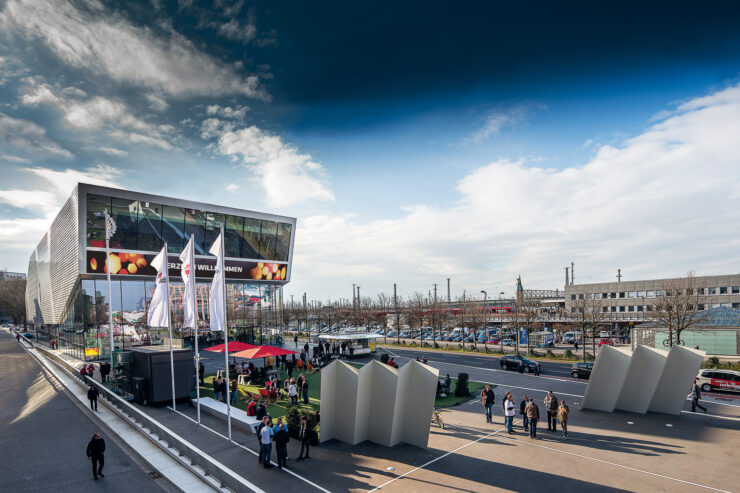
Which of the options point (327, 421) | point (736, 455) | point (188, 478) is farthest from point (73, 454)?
point (736, 455)

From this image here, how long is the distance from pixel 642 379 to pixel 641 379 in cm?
4

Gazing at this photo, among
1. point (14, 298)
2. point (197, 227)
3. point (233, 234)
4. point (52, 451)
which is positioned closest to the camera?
point (52, 451)

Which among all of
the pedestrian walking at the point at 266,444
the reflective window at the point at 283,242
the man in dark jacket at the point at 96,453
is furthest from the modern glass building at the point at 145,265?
the pedestrian walking at the point at 266,444

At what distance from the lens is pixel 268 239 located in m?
47.2

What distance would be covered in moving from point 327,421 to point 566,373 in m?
22.4

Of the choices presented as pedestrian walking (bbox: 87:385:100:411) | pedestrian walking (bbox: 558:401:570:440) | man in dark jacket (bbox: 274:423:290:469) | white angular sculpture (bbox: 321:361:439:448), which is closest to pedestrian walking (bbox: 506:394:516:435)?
pedestrian walking (bbox: 558:401:570:440)

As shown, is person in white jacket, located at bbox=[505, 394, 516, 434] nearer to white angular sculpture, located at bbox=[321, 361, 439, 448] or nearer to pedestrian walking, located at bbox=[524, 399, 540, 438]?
pedestrian walking, located at bbox=[524, 399, 540, 438]

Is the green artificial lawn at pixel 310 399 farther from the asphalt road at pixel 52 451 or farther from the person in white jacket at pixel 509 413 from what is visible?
the asphalt road at pixel 52 451

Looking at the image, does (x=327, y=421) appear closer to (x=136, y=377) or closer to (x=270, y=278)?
(x=136, y=377)

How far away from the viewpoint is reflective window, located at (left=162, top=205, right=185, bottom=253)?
128 ft

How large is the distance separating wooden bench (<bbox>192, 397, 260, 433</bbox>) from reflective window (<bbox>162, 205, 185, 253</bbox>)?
77.0 feet

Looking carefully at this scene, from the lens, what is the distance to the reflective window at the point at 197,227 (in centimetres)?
4056

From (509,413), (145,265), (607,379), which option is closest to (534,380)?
(607,379)

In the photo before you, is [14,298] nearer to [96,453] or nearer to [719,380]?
[96,453]
